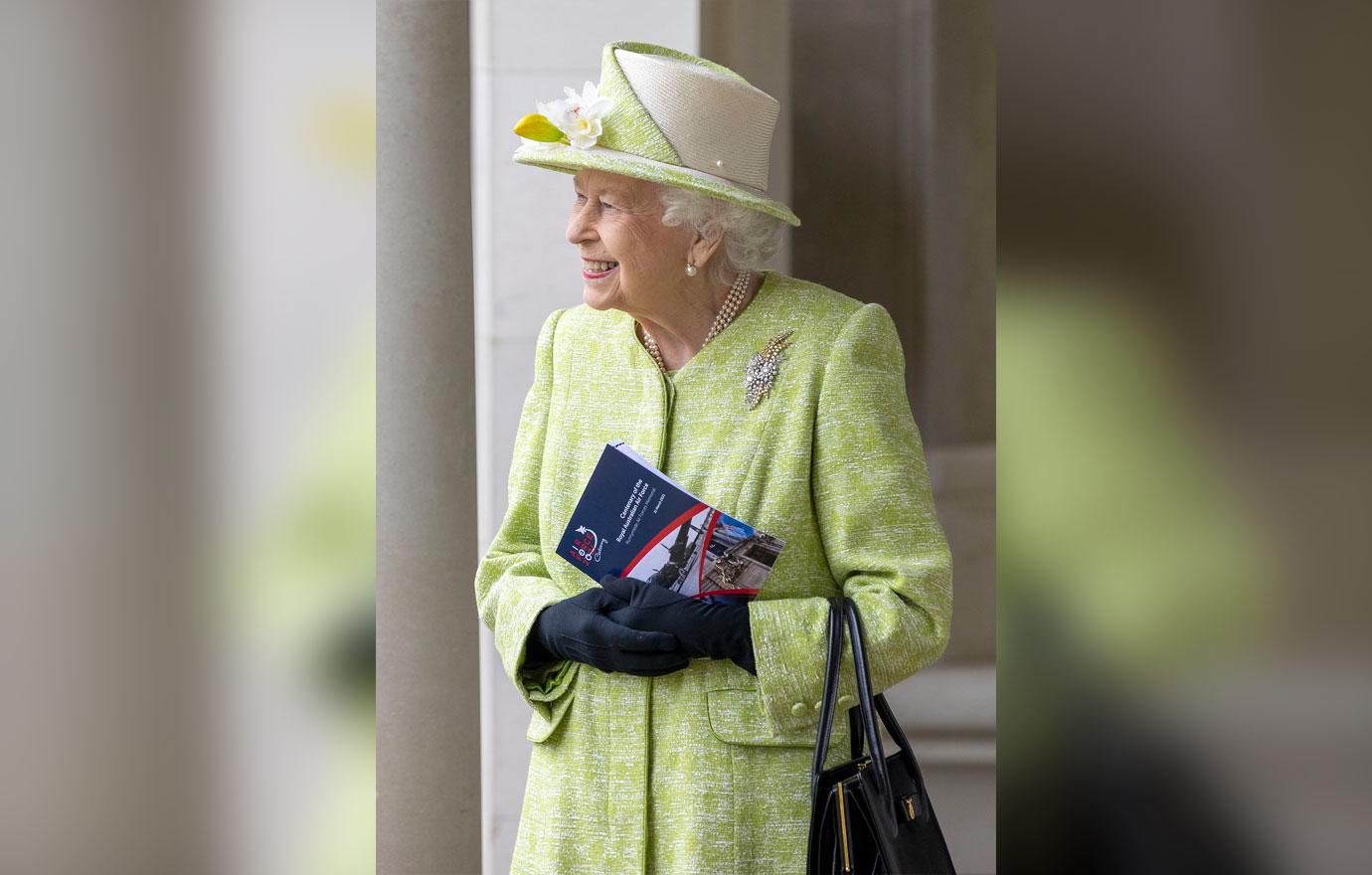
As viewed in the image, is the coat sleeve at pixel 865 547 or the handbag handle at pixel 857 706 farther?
the coat sleeve at pixel 865 547

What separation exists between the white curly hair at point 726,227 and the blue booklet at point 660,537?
1.23 ft

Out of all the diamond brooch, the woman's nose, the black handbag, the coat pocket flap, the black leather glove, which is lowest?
the black handbag

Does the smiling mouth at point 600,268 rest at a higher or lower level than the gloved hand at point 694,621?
higher

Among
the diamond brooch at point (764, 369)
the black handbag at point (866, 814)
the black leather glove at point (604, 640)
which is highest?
the diamond brooch at point (764, 369)

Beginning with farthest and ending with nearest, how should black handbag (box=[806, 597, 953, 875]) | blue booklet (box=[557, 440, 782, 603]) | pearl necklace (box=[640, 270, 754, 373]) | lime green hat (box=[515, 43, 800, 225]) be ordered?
Result: pearl necklace (box=[640, 270, 754, 373])
lime green hat (box=[515, 43, 800, 225])
blue booklet (box=[557, 440, 782, 603])
black handbag (box=[806, 597, 953, 875])

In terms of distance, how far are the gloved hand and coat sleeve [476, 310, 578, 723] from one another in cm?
23

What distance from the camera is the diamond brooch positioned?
7.45 feet

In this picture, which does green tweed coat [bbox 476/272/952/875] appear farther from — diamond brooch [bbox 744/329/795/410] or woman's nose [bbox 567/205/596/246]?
woman's nose [bbox 567/205/596/246]

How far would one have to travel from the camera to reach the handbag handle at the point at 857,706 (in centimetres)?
203

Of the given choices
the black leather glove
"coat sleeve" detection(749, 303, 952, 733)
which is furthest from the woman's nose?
the black leather glove
